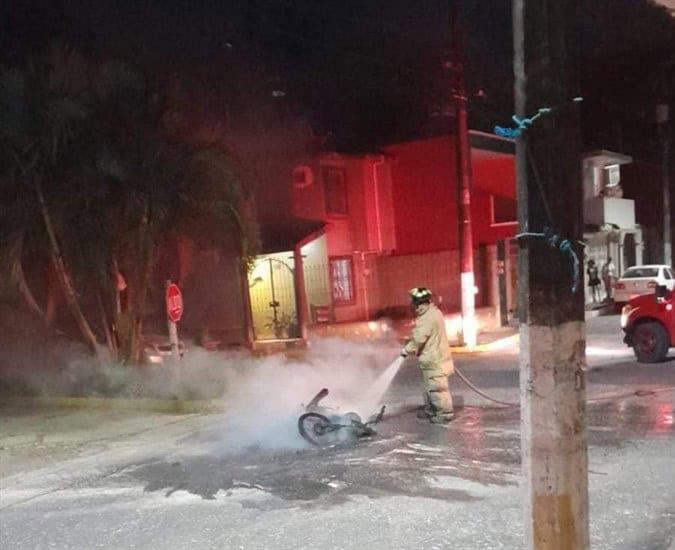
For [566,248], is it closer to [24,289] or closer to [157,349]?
[24,289]

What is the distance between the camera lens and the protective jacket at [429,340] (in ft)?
29.2

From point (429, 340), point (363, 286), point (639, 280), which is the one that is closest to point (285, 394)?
point (429, 340)

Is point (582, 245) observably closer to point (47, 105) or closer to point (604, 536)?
point (604, 536)

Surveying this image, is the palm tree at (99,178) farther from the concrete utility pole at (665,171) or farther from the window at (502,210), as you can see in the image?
the concrete utility pole at (665,171)

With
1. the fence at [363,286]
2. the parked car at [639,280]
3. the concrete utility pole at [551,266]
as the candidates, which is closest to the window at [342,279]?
the fence at [363,286]

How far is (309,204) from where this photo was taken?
73.5 ft

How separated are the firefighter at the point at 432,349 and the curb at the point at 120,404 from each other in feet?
11.6

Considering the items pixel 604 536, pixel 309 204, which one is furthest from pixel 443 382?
pixel 309 204

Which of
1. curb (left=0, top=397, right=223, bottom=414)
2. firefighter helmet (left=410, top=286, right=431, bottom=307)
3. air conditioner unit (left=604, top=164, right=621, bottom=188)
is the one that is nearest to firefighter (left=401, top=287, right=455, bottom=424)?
firefighter helmet (left=410, top=286, right=431, bottom=307)

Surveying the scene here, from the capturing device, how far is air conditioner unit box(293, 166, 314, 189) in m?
22.0

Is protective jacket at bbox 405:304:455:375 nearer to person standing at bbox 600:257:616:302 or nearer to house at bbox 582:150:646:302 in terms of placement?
house at bbox 582:150:646:302

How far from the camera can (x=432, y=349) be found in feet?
29.3

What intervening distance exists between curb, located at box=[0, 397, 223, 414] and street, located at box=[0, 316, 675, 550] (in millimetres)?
369

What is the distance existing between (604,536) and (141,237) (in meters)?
10.1
